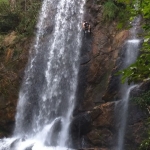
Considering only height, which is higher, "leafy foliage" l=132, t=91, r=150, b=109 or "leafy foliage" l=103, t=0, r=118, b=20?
"leafy foliage" l=103, t=0, r=118, b=20

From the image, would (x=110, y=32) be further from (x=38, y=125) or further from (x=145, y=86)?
(x=38, y=125)

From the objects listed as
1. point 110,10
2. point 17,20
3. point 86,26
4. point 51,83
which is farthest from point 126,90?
point 17,20

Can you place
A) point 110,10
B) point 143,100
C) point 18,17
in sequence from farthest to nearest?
point 18,17, point 110,10, point 143,100

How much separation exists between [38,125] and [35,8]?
657 centimetres

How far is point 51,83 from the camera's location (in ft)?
37.9

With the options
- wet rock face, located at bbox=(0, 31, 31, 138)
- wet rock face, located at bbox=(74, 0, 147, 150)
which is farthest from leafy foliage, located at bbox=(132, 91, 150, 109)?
wet rock face, located at bbox=(0, 31, 31, 138)

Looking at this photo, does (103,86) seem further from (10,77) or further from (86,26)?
(10,77)

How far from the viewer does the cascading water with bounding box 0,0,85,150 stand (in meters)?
10.2

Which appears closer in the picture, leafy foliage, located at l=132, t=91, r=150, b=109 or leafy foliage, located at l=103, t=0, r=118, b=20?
leafy foliage, located at l=132, t=91, r=150, b=109

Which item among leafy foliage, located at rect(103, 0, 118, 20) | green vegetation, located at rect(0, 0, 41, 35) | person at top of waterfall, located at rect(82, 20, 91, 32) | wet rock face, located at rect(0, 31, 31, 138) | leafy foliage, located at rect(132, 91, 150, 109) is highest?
green vegetation, located at rect(0, 0, 41, 35)

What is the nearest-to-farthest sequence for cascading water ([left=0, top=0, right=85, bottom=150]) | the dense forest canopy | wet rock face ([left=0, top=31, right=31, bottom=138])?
cascading water ([left=0, top=0, right=85, bottom=150]), the dense forest canopy, wet rock face ([left=0, top=31, right=31, bottom=138])

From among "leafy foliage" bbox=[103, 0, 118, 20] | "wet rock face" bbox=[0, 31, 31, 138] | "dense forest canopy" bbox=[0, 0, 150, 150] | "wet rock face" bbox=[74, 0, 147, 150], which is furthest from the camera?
"wet rock face" bbox=[0, 31, 31, 138]

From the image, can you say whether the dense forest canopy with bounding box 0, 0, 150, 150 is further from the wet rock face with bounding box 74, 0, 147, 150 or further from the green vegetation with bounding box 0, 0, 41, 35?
the wet rock face with bounding box 74, 0, 147, 150

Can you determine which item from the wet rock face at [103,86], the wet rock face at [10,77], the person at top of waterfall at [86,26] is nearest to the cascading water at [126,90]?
the wet rock face at [103,86]
